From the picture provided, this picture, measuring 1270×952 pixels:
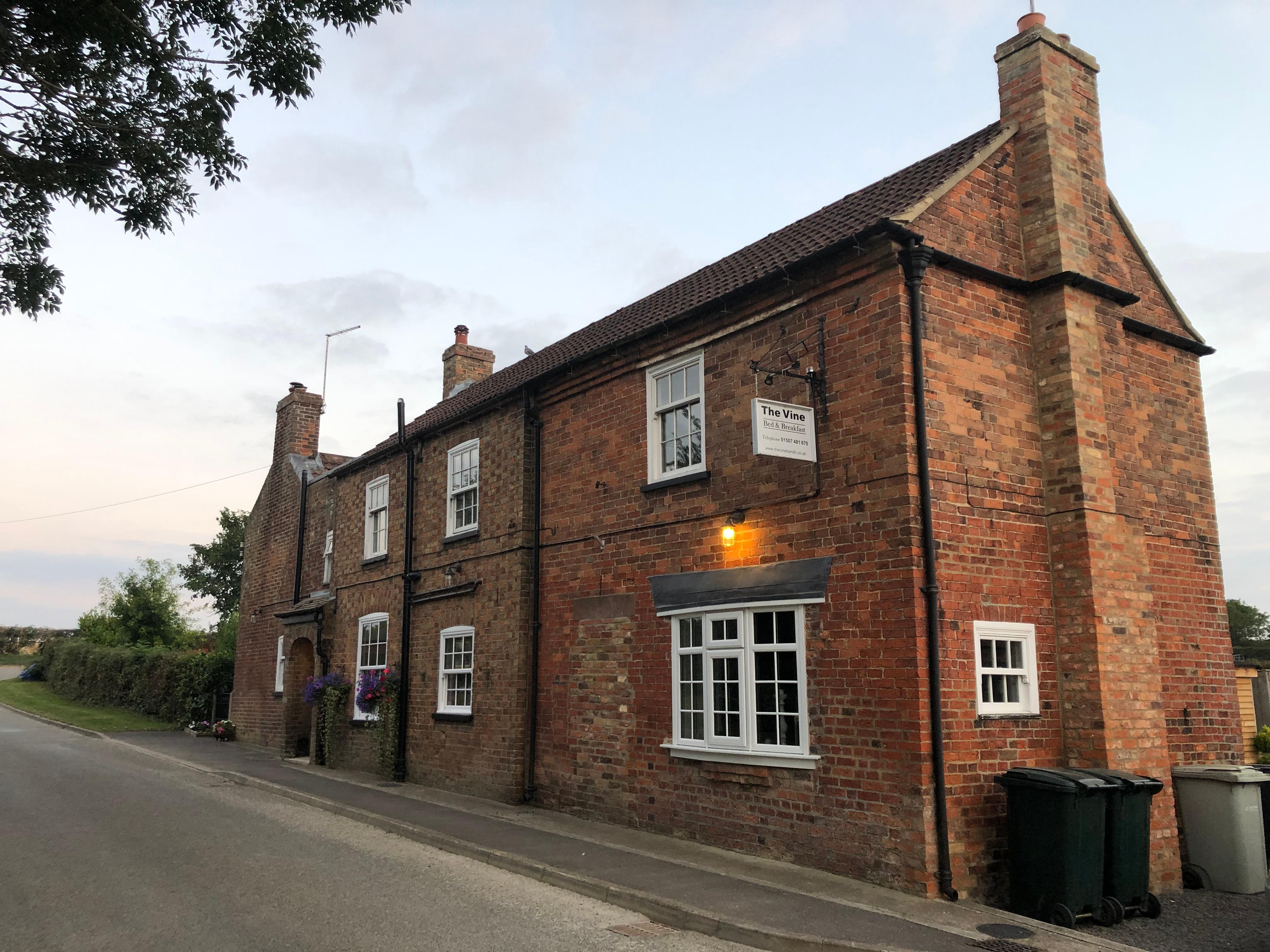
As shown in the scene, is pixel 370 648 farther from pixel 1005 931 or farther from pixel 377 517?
pixel 1005 931

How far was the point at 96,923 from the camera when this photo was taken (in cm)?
732

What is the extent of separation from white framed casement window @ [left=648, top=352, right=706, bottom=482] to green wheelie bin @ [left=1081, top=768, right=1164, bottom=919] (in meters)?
5.27

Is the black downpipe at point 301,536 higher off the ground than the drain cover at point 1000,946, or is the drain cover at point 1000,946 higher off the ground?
the black downpipe at point 301,536

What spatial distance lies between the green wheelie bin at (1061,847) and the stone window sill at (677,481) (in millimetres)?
4624

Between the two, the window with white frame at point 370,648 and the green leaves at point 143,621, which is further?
the green leaves at point 143,621

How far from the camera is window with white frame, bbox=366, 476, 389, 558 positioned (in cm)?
1870

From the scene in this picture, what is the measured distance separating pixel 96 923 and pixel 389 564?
435 inches

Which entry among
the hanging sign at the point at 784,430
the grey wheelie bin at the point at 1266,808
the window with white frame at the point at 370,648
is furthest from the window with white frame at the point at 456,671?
the grey wheelie bin at the point at 1266,808

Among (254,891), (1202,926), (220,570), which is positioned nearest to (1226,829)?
(1202,926)

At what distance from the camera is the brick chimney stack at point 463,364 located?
22891mm

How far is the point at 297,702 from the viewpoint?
21.2m

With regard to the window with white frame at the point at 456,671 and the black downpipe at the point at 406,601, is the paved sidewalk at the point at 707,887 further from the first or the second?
the black downpipe at the point at 406,601

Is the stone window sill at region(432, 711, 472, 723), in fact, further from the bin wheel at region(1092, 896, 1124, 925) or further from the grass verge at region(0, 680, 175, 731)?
the grass verge at region(0, 680, 175, 731)

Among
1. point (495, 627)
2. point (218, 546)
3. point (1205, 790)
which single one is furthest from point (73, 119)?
point (218, 546)
